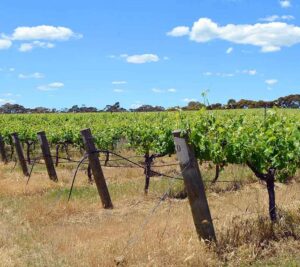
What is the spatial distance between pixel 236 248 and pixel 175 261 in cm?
91

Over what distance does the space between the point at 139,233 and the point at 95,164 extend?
3.25 m

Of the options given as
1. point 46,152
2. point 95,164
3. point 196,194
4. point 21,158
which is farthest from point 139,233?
point 21,158

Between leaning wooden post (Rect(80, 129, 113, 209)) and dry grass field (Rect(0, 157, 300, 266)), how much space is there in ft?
0.83

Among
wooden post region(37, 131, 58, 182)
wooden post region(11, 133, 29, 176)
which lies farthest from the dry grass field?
wooden post region(11, 133, 29, 176)

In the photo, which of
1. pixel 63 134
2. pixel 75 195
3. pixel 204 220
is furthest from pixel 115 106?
pixel 204 220

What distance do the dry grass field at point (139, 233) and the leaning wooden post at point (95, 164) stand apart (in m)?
0.25

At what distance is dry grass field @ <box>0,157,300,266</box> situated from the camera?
605 centimetres

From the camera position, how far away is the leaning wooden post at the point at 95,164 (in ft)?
32.3

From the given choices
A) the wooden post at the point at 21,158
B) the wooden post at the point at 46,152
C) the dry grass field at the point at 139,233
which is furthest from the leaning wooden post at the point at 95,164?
the wooden post at the point at 21,158

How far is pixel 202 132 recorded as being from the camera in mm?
7797

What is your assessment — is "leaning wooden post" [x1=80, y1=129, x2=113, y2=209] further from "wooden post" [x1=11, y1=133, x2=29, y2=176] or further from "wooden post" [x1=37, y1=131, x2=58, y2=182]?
"wooden post" [x1=11, y1=133, x2=29, y2=176]

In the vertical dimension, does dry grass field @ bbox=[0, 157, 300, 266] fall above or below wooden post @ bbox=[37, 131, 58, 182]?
below

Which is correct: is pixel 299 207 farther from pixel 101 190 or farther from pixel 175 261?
pixel 101 190

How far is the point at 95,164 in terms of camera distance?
391 inches
